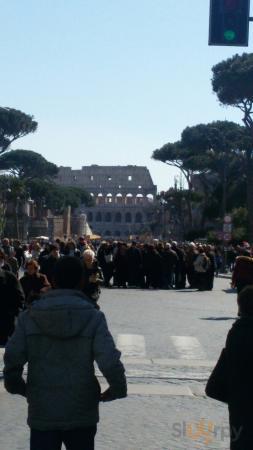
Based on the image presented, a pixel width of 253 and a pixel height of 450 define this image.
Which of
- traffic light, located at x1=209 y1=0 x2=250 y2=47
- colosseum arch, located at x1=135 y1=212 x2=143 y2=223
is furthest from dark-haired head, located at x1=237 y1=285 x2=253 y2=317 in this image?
colosseum arch, located at x1=135 y1=212 x2=143 y2=223

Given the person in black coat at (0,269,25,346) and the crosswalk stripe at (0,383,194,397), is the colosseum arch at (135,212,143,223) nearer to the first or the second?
the person in black coat at (0,269,25,346)

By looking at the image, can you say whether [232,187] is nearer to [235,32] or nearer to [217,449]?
[235,32]

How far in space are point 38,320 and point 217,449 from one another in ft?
11.0

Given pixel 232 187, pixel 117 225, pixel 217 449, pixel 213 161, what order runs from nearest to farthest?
pixel 217 449, pixel 213 161, pixel 232 187, pixel 117 225

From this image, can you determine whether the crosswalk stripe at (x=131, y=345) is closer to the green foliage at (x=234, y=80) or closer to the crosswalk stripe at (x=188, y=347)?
the crosswalk stripe at (x=188, y=347)

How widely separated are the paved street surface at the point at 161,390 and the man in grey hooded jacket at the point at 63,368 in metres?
2.93

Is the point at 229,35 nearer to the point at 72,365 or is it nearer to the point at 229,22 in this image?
the point at 229,22

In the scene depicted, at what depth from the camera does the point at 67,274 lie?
6.11 m

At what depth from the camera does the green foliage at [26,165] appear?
112812mm

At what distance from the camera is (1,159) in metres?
112

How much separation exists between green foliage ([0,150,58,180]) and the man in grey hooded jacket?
4169 inches

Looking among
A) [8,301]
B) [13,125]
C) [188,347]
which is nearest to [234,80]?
[13,125]

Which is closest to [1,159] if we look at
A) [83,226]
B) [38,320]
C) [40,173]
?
[40,173]

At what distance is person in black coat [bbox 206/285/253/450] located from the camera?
5.82 metres
